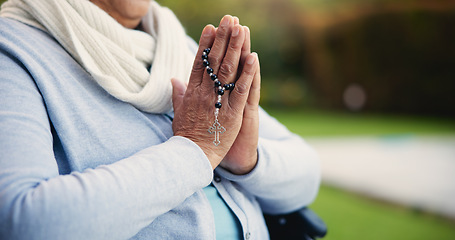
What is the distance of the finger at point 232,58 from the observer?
38.0 inches

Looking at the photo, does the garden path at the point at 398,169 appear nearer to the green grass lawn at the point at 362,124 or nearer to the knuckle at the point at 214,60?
the green grass lawn at the point at 362,124

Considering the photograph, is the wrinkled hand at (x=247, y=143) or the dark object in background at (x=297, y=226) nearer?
the wrinkled hand at (x=247, y=143)

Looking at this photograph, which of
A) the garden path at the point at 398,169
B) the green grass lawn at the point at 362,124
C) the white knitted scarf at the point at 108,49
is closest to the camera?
the white knitted scarf at the point at 108,49

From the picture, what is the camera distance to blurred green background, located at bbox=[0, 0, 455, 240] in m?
8.18

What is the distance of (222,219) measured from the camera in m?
1.13

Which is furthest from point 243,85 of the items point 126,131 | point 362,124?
point 362,124

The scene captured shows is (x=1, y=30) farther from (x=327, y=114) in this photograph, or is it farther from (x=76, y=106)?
(x=327, y=114)

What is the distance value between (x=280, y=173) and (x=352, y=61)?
9.60 metres

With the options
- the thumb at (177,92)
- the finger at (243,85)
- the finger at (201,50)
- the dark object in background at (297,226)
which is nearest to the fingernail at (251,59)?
the finger at (243,85)

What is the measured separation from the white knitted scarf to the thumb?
0.08 ft

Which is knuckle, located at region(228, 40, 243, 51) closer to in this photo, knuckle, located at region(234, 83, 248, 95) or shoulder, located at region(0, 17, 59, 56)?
knuckle, located at region(234, 83, 248, 95)

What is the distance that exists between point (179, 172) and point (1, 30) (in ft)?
2.06

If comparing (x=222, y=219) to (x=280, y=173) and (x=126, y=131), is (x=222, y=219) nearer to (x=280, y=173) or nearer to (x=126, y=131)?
(x=280, y=173)

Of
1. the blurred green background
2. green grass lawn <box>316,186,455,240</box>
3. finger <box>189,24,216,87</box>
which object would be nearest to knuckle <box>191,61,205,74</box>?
finger <box>189,24,216,87</box>
